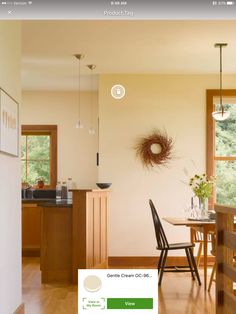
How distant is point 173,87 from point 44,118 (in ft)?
6.60

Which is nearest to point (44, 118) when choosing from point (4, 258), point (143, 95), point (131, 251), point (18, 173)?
point (143, 95)

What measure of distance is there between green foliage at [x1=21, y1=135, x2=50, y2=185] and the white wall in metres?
3.76

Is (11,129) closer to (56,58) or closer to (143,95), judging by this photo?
(56,58)

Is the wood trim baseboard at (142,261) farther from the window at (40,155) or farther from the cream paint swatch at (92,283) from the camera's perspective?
the cream paint swatch at (92,283)

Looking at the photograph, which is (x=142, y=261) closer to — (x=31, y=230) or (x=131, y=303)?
(x=31, y=230)

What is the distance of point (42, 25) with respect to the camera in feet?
13.0

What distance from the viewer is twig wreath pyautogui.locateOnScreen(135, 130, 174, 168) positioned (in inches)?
231

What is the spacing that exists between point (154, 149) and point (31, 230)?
1964 millimetres

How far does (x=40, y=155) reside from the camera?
7.17 meters

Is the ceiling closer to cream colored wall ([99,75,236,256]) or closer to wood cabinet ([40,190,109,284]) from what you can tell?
cream colored wall ([99,75,236,256])

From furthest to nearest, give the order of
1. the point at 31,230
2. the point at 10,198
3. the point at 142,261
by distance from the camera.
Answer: the point at 31,230, the point at 142,261, the point at 10,198

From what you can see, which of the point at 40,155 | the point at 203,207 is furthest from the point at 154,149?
the point at 40,155

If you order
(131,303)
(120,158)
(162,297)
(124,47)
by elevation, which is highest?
(124,47)

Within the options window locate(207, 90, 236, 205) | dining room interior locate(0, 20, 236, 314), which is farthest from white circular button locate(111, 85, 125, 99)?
window locate(207, 90, 236, 205)
